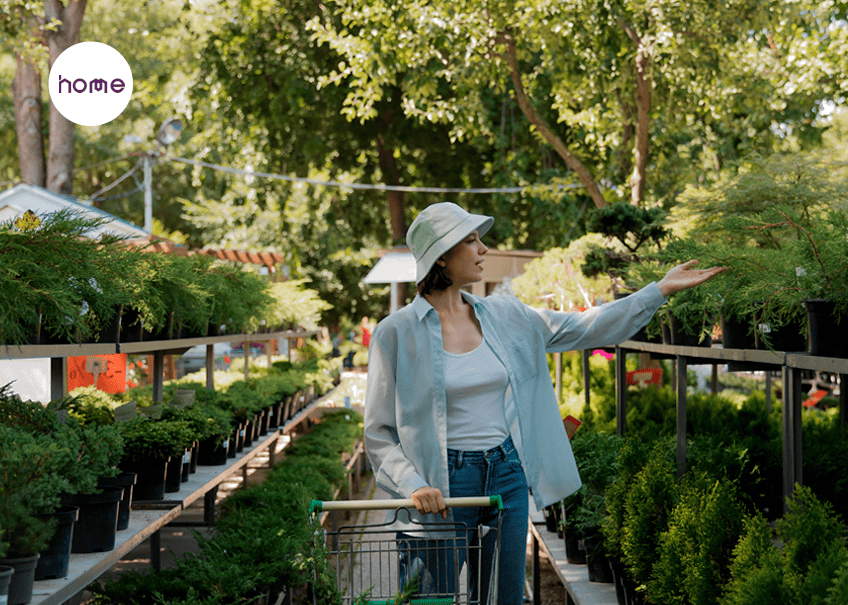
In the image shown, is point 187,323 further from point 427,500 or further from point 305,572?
point 427,500

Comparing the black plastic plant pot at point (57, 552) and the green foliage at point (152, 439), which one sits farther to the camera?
the green foliage at point (152, 439)

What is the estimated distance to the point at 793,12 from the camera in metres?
7.58

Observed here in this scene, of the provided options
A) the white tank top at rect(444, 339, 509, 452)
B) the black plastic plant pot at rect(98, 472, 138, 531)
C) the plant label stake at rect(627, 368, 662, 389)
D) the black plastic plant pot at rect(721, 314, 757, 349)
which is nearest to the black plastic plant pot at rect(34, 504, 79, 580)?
the black plastic plant pot at rect(98, 472, 138, 531)

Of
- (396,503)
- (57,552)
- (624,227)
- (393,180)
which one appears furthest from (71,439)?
(393,180)

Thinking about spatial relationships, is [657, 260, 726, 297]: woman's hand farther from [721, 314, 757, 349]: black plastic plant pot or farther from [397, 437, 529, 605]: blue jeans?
[397, 437, 529, 605]: blue jeans

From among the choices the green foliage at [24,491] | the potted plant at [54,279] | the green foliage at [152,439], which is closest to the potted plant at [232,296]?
the green foliage at [152,439]

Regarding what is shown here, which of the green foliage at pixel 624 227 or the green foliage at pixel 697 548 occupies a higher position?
the green foliage at pixel 624 227

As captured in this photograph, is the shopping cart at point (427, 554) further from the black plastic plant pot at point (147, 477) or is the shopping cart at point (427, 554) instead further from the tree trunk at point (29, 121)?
the tree trunk at point (29, 121)

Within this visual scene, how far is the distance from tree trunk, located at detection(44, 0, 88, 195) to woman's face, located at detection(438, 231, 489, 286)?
29.3 ft

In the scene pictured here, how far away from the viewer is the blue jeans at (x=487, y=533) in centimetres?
221

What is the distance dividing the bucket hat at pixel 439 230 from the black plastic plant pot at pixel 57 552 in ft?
4.00

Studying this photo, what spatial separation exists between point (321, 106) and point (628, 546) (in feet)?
39.5

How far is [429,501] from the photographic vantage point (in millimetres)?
2062

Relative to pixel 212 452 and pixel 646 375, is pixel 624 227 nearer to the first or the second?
pixel 646 375
